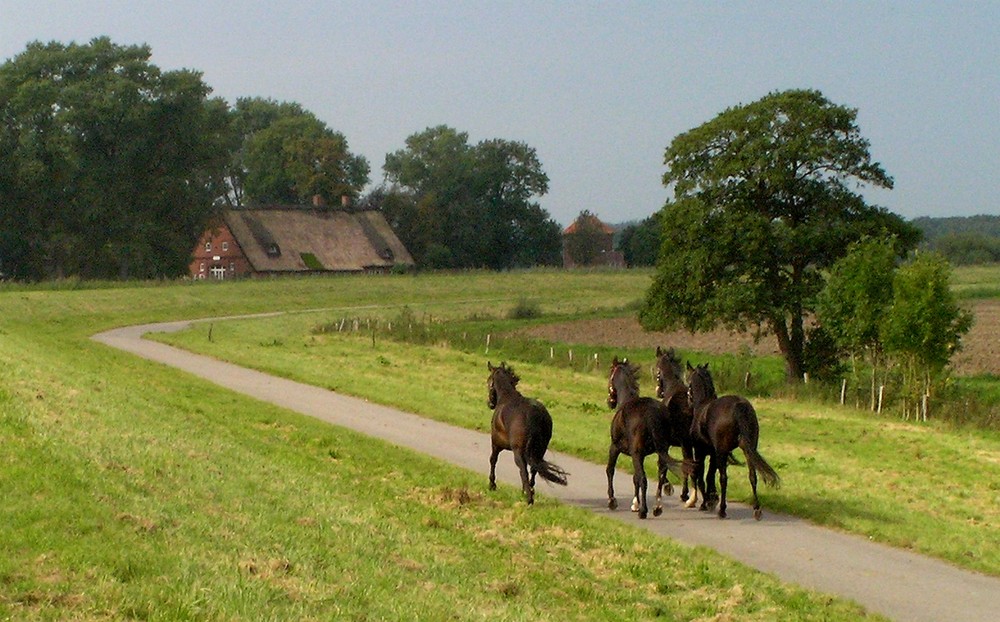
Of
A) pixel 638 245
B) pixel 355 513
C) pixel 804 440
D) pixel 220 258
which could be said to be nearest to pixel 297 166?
pixel 220 258

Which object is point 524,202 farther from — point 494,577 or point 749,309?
point 494,577

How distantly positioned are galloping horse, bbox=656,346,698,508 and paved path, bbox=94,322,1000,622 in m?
0.42

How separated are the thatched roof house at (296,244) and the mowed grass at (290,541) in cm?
9035

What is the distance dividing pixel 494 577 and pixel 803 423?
772 inches

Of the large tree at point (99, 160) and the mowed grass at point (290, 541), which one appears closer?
the mowed grass at point (290, 541)

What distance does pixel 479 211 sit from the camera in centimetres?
12975

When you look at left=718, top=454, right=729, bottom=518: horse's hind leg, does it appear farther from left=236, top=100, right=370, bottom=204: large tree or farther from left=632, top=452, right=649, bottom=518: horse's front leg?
left=236, top=100, right=370, bottom=204: large tree

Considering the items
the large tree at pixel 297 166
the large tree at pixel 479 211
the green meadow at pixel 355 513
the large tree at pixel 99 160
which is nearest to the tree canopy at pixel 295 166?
the large tree at pixel 297 166

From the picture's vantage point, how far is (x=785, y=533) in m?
14.9

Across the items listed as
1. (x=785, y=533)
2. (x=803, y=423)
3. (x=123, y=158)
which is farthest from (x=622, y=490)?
(x=123, y=158)

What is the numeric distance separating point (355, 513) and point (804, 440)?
571 inches

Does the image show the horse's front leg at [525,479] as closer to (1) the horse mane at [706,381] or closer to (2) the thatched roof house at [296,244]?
(1) the horse mane at [706,381]

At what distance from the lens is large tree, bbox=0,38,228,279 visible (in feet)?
296

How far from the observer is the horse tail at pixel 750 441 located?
15.7 meters
